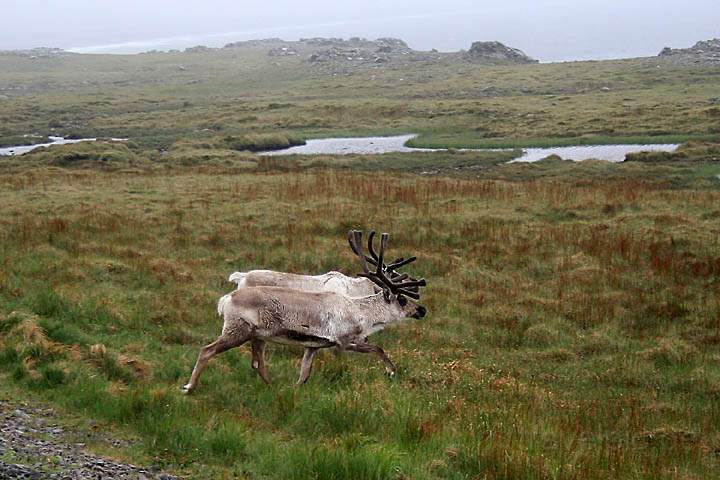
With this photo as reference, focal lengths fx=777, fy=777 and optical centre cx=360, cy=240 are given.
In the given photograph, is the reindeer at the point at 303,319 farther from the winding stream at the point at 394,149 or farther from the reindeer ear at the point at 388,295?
the winding stream at the point at 394,149

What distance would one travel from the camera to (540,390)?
1127 centimetres

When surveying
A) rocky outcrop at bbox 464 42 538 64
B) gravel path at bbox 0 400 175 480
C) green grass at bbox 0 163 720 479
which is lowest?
green grass at bbox 0 163 720 479

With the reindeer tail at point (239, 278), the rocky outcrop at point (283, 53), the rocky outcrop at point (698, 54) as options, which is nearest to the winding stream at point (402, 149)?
the reindeer tail at point (239, 278)

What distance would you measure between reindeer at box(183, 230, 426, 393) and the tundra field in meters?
0.42

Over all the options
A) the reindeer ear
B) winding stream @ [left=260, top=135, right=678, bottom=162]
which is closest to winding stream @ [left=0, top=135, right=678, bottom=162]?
winding stream @ [left=260, top=135, right=678, bottom=162]

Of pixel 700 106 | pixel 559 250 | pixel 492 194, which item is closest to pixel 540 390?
pixel 559 250

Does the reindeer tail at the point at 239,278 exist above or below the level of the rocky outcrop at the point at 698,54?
below

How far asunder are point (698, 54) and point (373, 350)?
356 feet

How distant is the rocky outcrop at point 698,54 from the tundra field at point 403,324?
6175cm

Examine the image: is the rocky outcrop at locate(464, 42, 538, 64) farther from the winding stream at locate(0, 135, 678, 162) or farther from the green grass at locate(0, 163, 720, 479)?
the green grass at locate(0, 163, 720, 479)

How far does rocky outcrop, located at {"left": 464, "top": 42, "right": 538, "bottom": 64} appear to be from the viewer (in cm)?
12414

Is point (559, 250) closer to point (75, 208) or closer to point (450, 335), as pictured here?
point (450, 335)

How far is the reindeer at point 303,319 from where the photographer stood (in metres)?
10.3

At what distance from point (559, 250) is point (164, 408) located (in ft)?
44.8
